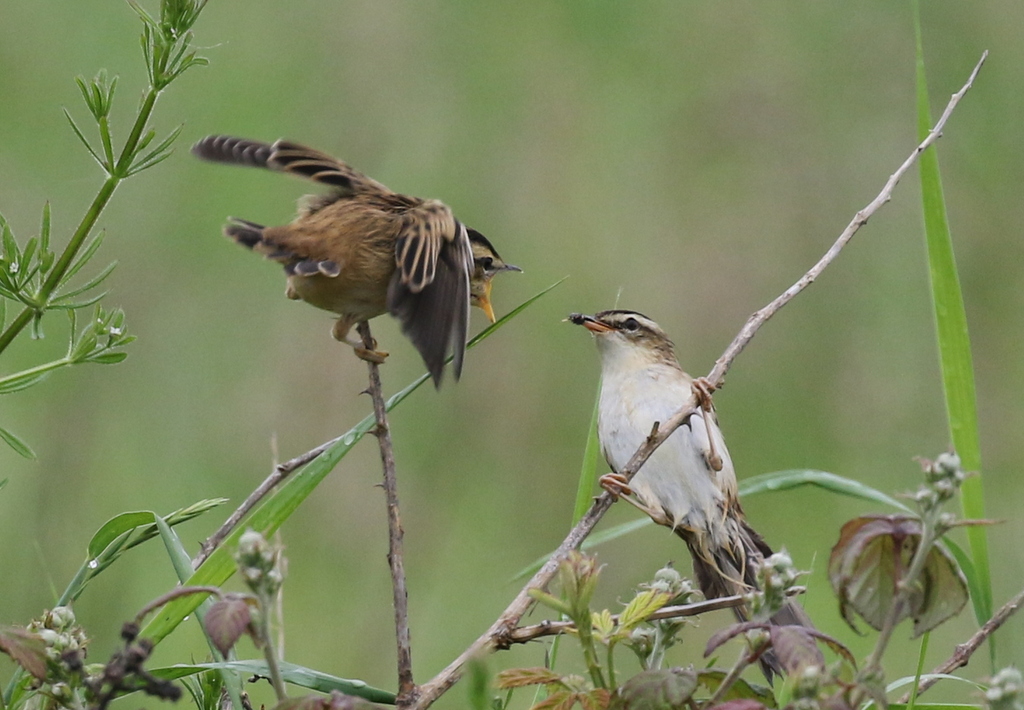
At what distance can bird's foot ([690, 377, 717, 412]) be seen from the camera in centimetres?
276

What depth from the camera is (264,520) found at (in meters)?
2.39

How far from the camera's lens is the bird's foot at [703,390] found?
2760 millimetres

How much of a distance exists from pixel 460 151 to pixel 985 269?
117 inches

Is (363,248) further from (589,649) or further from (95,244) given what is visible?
(589,649)

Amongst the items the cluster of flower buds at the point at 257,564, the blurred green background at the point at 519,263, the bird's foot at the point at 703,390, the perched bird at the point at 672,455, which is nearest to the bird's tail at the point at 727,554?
the perched bird at the point at 672,455

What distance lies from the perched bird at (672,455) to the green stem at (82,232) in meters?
1.49

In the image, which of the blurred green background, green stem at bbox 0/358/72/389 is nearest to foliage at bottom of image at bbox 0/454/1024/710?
green stem at bbox 0/358/72/389

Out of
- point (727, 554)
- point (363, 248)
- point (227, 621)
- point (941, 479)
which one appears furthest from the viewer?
point (727, 554)

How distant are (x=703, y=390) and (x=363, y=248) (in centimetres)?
103

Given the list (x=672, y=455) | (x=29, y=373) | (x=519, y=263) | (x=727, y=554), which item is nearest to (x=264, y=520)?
(x=29, y=373)

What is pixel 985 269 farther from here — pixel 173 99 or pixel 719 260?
pixel 173 99

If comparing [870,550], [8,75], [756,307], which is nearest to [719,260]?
[756,307]

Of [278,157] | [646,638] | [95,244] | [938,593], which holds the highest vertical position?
[278,157]

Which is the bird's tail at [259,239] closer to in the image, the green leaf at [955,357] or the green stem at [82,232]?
the green stem at [82,232]
